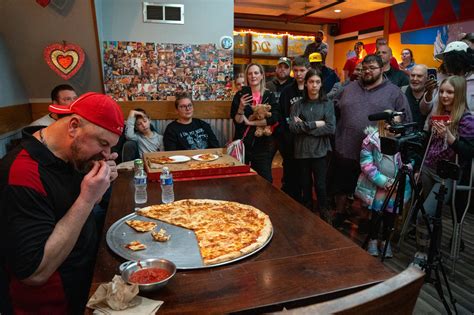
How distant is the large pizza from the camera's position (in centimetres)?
134

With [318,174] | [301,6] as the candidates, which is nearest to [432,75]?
[318,174]

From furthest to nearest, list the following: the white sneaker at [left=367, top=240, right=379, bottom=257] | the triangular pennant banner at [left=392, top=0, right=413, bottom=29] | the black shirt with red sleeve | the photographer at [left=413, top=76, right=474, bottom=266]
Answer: the triangular pennant banner at [left=392, top=0, right=413, bottom=29] → the white sneaker at [left=367, top=240, right=379, bottom=257] → the photographer at [left=413, top=76, right=474, bottom=266] → the black shirt with red sleeve

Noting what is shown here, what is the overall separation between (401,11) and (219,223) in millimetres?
8134

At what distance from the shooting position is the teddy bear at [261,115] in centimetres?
322

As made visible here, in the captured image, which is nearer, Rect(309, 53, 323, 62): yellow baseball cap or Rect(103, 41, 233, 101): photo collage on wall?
Rect(103, 41, 233, 101): photo collage on wall

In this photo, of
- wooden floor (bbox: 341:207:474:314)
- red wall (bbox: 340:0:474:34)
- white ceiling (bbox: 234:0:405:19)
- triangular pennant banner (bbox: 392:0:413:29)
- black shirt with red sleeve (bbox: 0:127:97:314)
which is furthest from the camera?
white ceiling (bbox: 234:0:405:19)

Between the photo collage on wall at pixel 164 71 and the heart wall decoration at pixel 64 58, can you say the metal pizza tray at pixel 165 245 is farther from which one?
the photo collage on wall at pixel 164 71

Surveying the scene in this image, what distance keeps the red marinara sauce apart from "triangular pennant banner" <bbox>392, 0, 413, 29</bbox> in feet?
27.6

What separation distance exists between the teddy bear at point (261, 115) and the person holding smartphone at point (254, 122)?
39 millimetres

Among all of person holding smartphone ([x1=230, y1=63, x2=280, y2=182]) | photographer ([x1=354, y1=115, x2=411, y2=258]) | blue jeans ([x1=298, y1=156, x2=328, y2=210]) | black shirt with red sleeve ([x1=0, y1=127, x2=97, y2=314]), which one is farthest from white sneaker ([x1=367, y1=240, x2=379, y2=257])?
black shirt with red sleeve ([x1=0, y1=127, x2=97, y2=314])

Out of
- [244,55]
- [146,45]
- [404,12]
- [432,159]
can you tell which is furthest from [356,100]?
[244,55]

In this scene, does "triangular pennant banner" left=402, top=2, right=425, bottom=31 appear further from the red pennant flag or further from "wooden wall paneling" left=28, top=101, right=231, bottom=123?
the red pennant flag

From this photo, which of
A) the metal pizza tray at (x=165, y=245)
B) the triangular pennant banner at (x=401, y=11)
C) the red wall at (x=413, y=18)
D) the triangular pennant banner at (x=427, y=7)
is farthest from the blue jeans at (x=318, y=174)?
the triangular pennant banner at (x=401, y=11)

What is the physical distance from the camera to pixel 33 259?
3.54 ft
